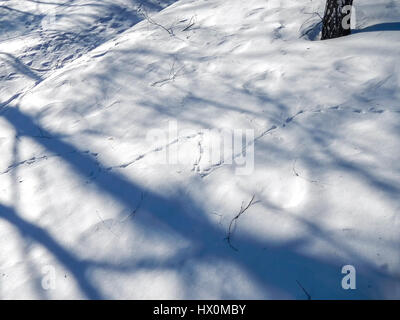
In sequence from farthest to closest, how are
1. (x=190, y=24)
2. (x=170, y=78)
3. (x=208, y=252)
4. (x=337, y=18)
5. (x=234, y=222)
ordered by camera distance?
(x=190, y=24), (x=170, y=78), (x=337, y=18), (x=234, y=222), (x=208, y=252)

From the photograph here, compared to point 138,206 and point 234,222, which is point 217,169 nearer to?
point 234,222

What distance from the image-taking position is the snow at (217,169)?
1456mm

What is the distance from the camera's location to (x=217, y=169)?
2.01m

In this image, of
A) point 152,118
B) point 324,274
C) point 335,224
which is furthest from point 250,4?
point 324,274

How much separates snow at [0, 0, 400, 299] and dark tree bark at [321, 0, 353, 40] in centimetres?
13

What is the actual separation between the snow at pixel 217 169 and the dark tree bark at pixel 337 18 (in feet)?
0.41

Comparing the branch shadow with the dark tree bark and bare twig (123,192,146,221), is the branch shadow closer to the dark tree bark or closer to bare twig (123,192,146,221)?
bare twig (123,192,146,221)

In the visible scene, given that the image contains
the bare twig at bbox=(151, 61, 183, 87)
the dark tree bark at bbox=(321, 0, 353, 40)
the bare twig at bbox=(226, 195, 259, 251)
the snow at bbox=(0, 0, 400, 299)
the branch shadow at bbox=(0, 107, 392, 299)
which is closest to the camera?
the branch shadow at bbox=(0, 107, 392, 299)

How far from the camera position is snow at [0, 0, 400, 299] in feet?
4.78

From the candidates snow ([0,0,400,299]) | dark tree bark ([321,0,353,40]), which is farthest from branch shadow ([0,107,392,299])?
dark tree bark ([321,0,353,40])

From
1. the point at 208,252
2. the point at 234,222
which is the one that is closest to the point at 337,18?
the point at 234,222

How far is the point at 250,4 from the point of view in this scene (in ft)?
13.7

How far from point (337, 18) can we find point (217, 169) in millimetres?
2040
